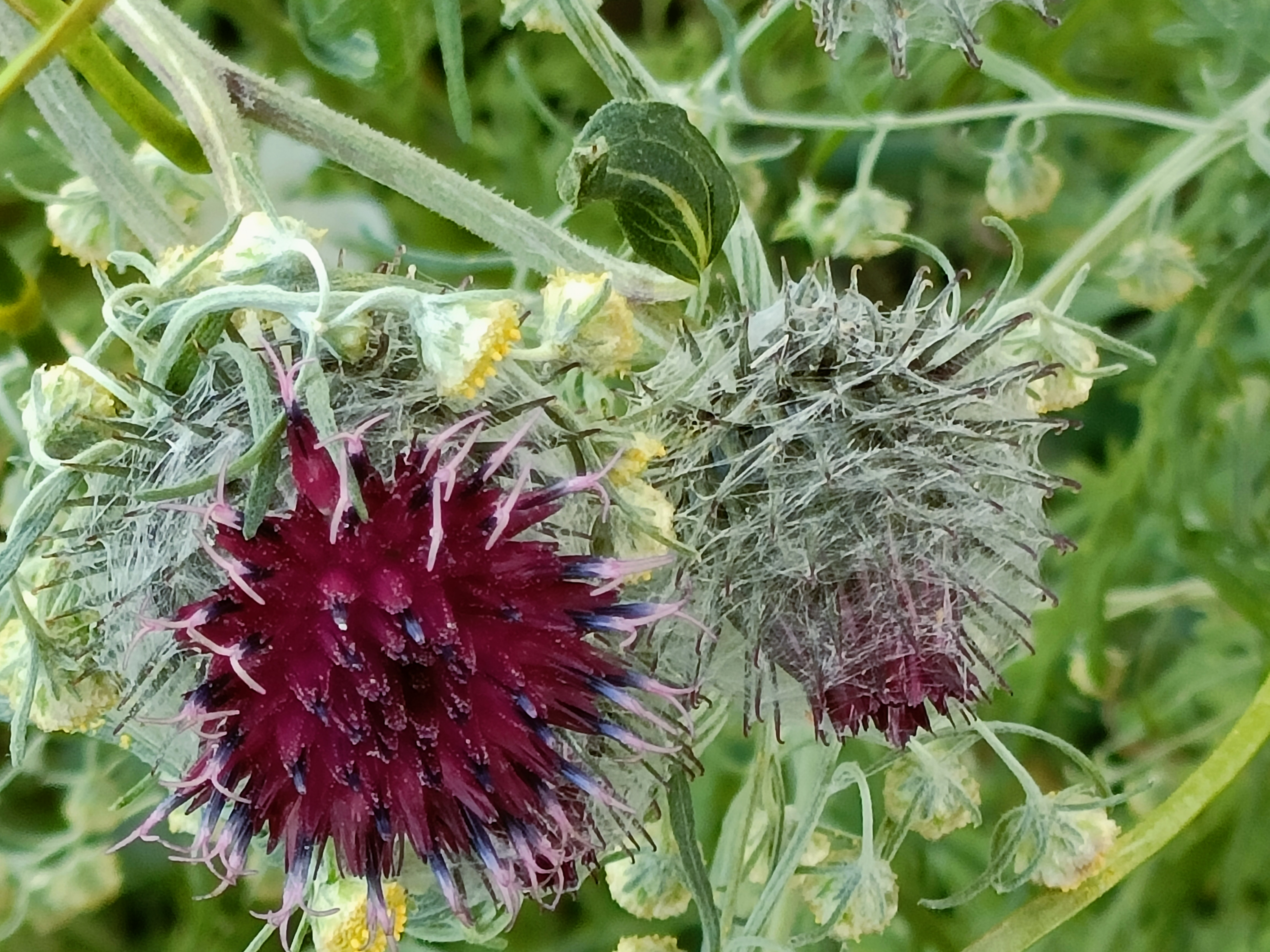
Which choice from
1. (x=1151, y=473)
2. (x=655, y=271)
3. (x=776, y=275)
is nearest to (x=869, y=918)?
(x=655, y=271)


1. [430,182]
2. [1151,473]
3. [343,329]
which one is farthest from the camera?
[1151,473]

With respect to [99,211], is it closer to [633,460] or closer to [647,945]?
[633,460]

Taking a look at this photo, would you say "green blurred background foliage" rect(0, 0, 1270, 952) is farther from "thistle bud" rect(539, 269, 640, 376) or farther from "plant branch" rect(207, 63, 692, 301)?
"thistle bud" rect(539, 269, 640, 376)

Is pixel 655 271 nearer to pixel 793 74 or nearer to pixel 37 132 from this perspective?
pixel 37 132

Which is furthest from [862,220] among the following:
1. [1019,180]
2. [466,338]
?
[466,338]

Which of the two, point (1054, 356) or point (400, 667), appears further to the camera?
point (1054, 356)
